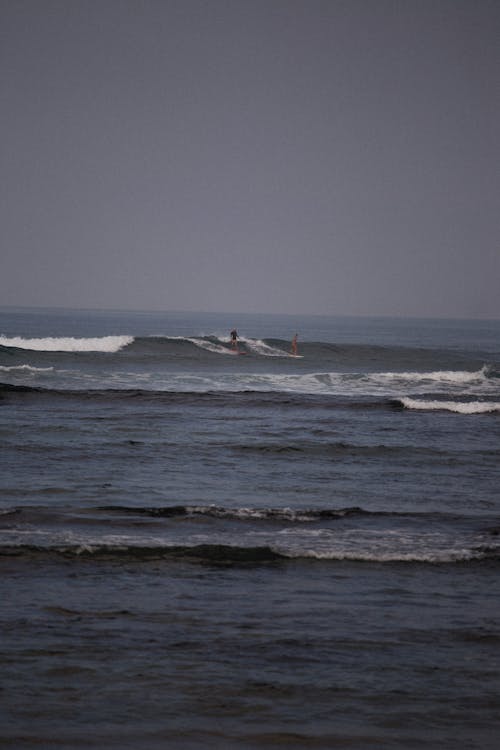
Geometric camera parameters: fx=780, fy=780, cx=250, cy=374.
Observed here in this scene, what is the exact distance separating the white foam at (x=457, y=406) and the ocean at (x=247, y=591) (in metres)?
6.84

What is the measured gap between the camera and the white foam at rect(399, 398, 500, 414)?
2633cm

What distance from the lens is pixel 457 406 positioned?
26734 millimetres

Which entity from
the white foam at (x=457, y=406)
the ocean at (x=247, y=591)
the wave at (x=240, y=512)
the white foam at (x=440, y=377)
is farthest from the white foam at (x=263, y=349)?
the wave at (x=240, y=512)

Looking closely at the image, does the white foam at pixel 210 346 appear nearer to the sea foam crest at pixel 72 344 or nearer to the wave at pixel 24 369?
the sea foam crest at pixel 72 344

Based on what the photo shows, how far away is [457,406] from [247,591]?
20.2 m

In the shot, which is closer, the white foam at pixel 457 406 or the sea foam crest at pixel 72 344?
the white foam at pixel 457 406

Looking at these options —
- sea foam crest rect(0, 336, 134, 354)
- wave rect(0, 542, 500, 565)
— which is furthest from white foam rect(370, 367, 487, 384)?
wave rect(0, 542, 500, 565)

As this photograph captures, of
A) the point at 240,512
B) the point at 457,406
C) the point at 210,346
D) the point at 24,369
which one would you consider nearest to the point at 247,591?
the point at 240,512

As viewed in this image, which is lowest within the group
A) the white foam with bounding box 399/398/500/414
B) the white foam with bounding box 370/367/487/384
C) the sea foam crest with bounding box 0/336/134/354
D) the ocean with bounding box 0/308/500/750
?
the ocean with bounding box 0/308/500/750

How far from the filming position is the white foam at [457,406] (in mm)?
26328

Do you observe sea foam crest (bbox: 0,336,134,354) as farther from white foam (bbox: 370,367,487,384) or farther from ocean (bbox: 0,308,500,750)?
ocean (bbox: 0,308,500,750)

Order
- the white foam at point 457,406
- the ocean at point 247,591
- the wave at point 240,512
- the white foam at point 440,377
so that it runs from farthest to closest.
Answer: the white foam at point 440,377
the white foam at point 457,406
the wave at point 240,512
the ocean at point 247,591

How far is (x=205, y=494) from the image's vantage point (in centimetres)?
1257

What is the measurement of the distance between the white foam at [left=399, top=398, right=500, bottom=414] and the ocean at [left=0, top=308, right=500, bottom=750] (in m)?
6.84
